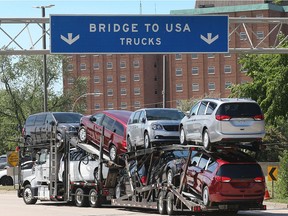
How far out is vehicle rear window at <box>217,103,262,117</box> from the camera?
23422mm

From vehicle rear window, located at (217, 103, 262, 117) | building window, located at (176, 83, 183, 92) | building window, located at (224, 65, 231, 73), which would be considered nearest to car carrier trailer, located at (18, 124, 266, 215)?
vehicle rear window, located at (217, 103, 262, 117)

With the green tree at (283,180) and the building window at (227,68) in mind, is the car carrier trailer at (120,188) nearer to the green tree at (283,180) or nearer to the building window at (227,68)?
the green tree at (283,180)

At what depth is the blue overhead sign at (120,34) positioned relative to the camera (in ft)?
87.7

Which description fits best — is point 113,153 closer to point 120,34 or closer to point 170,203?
point 120,34

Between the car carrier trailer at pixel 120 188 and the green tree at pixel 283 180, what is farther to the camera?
the green tree at pixel 283 180

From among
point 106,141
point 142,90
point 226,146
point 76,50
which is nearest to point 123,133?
point 106,141

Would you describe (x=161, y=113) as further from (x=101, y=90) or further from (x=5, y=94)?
(x=101, y=90)

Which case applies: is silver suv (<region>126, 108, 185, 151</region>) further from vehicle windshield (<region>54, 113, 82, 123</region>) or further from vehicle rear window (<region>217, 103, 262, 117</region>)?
vehicle windshield (<region>54, 113, 82, 123</region>)

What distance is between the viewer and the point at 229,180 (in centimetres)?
Result: 2311

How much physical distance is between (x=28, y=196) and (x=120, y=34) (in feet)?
31.8

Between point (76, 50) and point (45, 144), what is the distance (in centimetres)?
688

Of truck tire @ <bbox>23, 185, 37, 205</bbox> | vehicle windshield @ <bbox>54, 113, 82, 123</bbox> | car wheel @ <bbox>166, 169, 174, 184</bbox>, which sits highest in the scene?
vehicle windshield @ <bbox>54, 113, 82, 123</bbox>

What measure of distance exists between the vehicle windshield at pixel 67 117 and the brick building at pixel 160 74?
99.6 meters

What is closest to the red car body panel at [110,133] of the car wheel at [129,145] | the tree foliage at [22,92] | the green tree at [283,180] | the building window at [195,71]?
the car wheel at [129,145]
